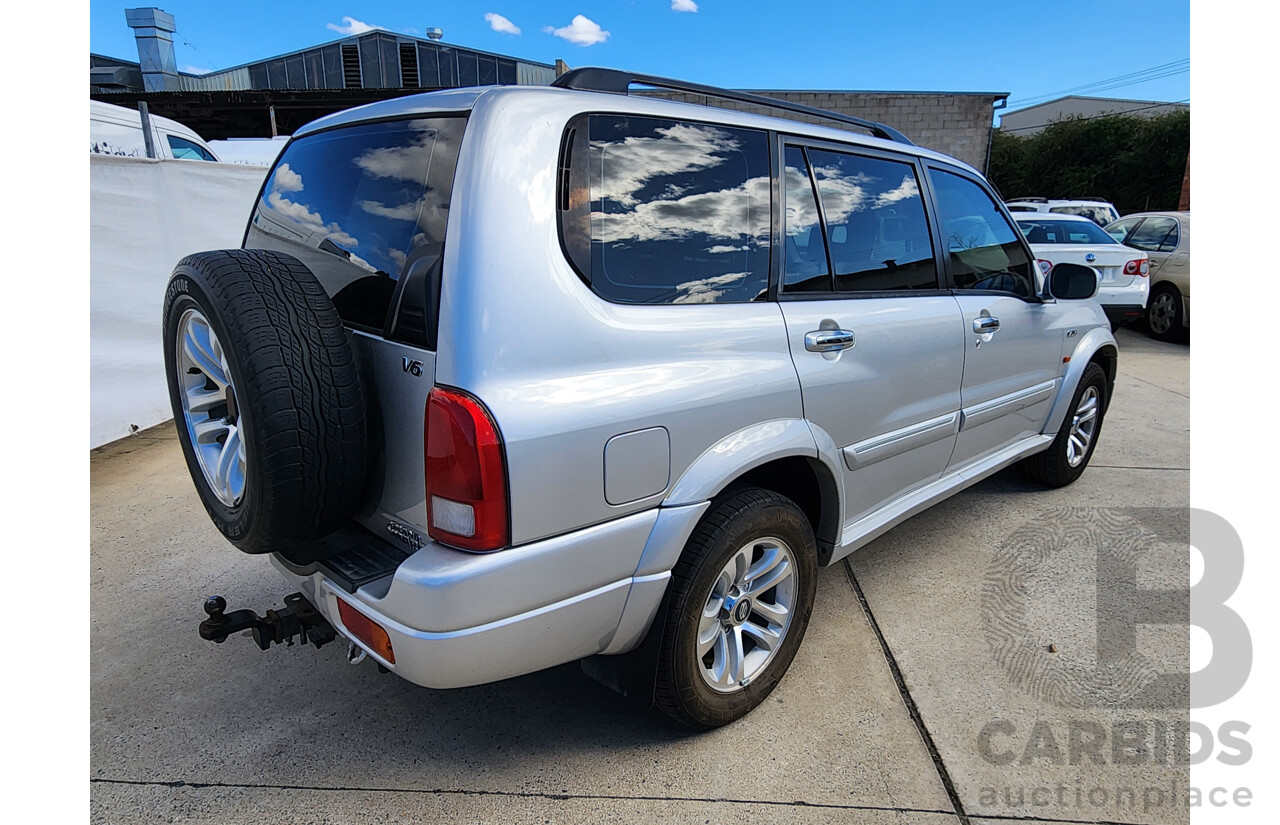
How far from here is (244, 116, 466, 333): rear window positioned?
181 cm

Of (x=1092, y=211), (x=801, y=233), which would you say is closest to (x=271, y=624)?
(x=801, y=233)

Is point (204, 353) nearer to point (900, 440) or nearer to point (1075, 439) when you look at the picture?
point (900, 440)

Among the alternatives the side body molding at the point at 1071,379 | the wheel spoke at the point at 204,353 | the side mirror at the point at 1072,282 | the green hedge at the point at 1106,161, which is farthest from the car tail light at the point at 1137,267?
the green hedge at the point at 1106,161

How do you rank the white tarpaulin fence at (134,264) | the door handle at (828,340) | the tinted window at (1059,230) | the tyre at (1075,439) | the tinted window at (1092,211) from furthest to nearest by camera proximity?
the tinted window at (1092,211)
the tinted window at (1059,230)
the white tarpaulin fence at (134,264)
the tyre at (1075,439)
the door handle at (828,340)

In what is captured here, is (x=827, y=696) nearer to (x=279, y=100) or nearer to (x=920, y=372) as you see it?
(x=920, y=372)

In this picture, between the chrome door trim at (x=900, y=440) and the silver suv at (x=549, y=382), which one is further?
the chrome door trim at (x=900, y=440)

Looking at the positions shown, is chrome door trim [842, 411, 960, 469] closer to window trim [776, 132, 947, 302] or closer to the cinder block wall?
window trim [776, 132, 947, 302]

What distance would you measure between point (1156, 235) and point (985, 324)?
921cm

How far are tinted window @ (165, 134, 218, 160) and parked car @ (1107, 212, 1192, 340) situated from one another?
12476 mm

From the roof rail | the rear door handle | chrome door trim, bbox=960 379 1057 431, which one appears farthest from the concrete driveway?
the roof rail

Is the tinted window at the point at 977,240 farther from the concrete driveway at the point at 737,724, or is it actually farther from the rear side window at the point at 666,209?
the concrete driveway at the point at 737,724

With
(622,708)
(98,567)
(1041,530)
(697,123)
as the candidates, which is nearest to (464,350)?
(697,123)

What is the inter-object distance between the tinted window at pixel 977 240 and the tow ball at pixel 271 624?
9.07ft

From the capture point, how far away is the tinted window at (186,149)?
8.76 meters
